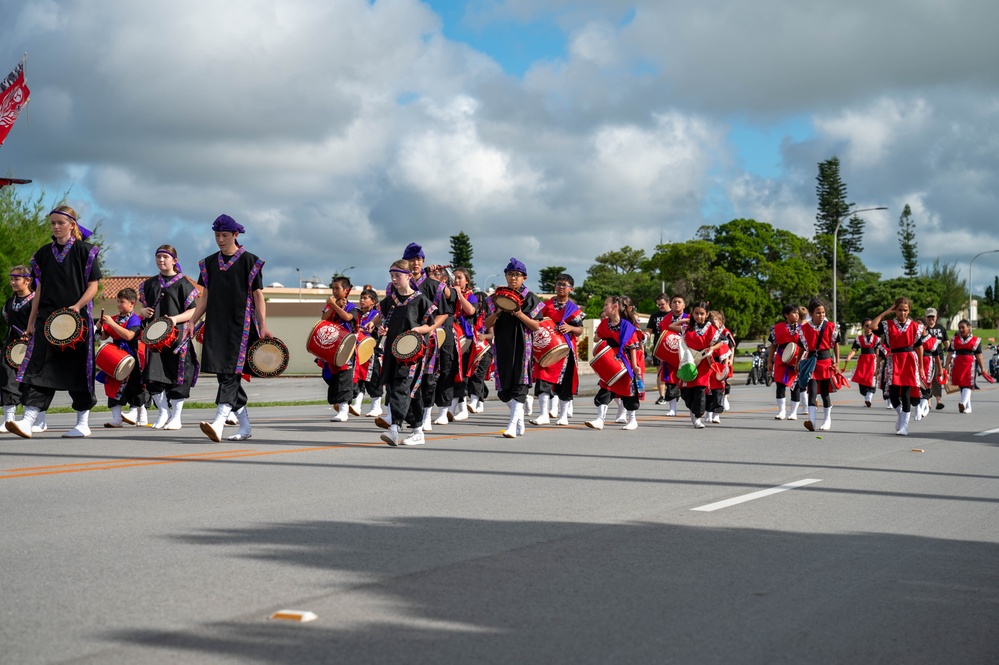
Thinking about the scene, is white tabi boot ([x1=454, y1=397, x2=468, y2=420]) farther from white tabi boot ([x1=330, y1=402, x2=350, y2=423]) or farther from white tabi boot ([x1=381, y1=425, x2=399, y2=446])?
white tabi boot ([x1=381, y1=425, x2=399, y2=446])

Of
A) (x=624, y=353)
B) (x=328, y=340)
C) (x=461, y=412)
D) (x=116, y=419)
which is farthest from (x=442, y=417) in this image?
(x=116, y=419)

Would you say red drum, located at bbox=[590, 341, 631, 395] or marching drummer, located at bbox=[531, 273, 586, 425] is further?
red drum, located at bbox=[590, 341, 631, 395]

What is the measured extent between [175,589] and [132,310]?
9.91 meters

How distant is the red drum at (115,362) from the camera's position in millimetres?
13086

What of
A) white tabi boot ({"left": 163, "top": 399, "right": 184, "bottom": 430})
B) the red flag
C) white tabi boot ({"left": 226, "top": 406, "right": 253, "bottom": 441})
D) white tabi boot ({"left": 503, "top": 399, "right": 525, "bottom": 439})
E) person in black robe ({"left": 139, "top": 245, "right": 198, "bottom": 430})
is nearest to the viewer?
white tabi boot ({"left": 226, "top": 406, "right": 253, "bottom": 441})

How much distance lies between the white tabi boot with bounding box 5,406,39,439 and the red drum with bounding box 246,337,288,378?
235 cm

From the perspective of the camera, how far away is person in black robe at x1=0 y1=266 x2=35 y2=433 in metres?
12.8

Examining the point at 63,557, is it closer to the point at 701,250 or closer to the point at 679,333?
the point at 679,333

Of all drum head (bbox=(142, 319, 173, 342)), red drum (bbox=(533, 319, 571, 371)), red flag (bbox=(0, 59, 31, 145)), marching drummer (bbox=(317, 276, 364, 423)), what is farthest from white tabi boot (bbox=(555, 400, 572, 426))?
red flag (bbox=(0, 59, 31, 145))

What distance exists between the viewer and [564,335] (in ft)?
47.9

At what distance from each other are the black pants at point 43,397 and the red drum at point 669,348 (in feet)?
28.5

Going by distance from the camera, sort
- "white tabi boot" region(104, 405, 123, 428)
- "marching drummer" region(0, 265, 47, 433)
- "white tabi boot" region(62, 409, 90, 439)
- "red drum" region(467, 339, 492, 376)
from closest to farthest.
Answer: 1. "white tabi boot" region(62, 409, 90, 439)
2. "marching drummer" region(0, 265, 47, 433)
3. "white tabi boot" region(104, 405, 123, 428)
4. "red drum" region(467, 339, 492, 376)

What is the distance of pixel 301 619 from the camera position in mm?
4609

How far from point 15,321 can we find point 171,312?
189 cm
